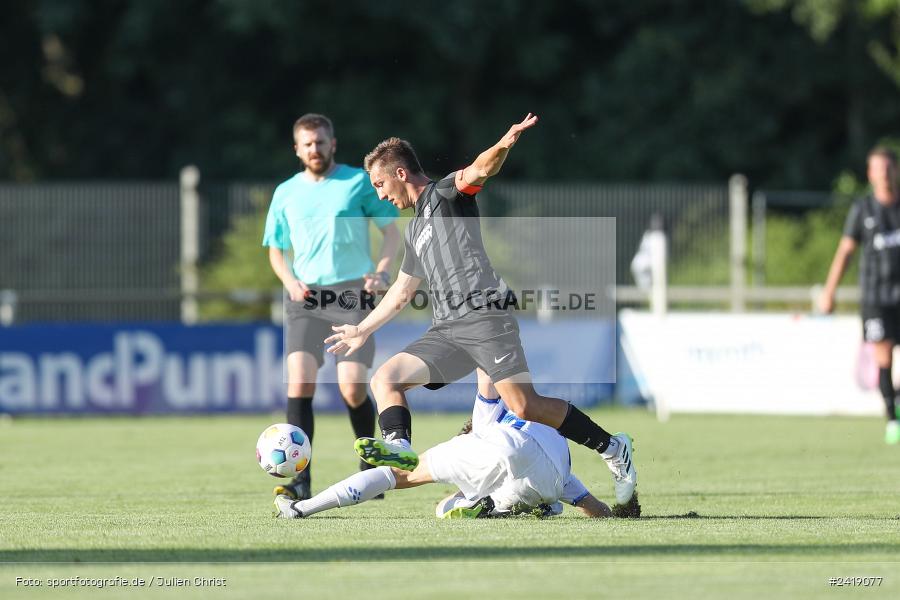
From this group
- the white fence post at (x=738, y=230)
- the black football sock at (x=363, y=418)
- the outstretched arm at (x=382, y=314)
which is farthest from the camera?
the white fence post at (x=738, y=230)

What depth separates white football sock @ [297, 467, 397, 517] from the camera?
8.14m

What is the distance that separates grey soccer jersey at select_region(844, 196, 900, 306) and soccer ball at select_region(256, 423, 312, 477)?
7.44 metres

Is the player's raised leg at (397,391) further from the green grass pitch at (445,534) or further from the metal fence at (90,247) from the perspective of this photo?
the metal fence at (90,247)

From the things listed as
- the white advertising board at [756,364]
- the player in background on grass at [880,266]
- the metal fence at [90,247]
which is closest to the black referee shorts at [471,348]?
the player in background on grass at [880,266]

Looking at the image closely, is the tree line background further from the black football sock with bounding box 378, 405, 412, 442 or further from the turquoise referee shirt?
the black football sock with bounding box 378, 405, 412, 442

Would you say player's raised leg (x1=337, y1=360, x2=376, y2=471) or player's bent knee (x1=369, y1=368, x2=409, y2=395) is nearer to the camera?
player's bent knee (x1=369, y1=368, x2=409, y2=395)

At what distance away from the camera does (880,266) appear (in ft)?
48.2

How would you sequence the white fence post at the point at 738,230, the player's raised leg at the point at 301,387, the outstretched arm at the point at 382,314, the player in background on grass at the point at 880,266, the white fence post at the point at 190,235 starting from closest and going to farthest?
the outstretched arm at the point at 382,314 → the player's raised leg at the point at 301,387 → the player in background on grass at the point at 880,266 → the white fence post at the point at 190,235 → the white fence post at the point at 738,230

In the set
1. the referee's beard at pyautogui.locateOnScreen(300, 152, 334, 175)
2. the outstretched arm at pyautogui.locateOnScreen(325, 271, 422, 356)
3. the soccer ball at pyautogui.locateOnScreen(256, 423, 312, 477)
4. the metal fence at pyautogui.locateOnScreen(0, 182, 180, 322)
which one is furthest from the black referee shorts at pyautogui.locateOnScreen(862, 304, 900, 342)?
the metal fence at pyautogui.locateOnScreen(0, 182, 180, 322)

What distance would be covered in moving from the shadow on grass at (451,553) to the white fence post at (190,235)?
14.5m

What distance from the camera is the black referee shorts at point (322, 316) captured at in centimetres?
973

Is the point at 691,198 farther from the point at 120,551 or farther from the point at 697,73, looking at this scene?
the point at 120,551

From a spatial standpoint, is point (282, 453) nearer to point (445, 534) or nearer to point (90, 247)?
point (445, 534)

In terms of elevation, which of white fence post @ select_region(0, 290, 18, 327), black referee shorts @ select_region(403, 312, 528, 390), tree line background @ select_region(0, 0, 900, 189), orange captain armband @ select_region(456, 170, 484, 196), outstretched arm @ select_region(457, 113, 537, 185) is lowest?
black referee shorts @ select_region(403, 312, 528, 390)
